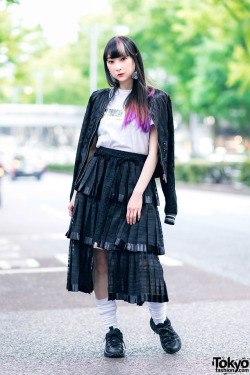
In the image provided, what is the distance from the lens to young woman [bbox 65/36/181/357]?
3811mm

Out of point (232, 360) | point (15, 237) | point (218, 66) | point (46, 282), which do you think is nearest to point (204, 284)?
point (46, 282)

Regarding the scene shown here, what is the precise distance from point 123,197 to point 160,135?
39 cm

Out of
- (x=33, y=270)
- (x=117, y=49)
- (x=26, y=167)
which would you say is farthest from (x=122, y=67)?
(x=26, y=167)

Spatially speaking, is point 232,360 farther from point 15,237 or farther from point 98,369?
point 15,237

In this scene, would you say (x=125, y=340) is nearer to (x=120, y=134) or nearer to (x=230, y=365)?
(x=230, y=365)

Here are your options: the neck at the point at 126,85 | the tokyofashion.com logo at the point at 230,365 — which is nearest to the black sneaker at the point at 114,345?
the tokyofashion.com logo at the point at 230,365

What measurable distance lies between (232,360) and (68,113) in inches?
2767

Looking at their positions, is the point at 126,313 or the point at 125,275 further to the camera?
the point at 126,313

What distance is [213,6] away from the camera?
73.2ft

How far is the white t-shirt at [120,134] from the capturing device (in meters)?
3.90

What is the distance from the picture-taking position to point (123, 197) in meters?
3.87

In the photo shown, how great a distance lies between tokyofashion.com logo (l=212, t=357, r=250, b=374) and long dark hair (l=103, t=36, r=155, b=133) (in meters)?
1.28

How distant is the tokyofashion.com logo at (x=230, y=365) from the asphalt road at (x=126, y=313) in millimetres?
44

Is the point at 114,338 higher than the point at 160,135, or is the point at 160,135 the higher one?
the point at 160,135
